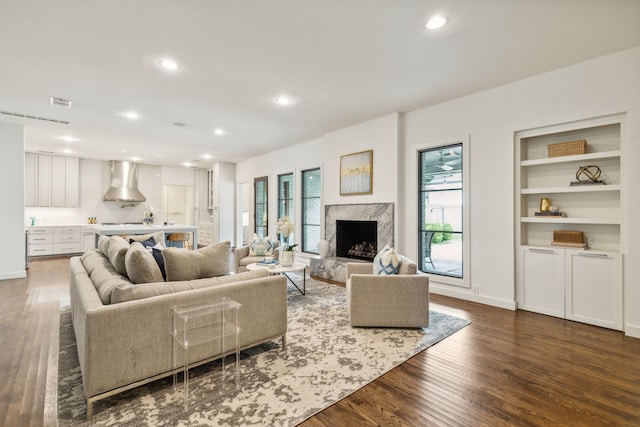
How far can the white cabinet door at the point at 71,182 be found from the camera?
8516 millimetres

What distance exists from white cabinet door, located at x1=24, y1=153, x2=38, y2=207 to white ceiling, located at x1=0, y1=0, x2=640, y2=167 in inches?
170

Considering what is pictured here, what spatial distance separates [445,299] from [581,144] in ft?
8.14

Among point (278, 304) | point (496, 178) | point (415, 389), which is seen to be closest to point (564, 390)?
point (415, 389)

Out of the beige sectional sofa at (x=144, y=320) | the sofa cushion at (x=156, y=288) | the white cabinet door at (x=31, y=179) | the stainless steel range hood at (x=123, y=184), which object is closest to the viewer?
the beige sectional sofa at (x=144, y=320)

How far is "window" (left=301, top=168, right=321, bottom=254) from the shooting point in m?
6.91

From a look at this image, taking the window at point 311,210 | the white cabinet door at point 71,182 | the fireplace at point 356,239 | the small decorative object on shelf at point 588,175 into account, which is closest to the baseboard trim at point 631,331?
the small decorative object on shelf at point 588,175

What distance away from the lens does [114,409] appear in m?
1.87

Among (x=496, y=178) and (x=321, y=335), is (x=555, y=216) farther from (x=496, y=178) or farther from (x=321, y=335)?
(x=321, y=335)

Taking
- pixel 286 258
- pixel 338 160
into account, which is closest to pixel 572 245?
pixel 286 258

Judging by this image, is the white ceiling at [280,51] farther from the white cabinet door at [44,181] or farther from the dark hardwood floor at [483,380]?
the white cabinet door at [44,181]

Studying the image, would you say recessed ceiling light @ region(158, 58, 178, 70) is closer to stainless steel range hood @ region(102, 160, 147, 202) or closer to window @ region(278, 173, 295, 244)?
window @ region(278, 173, 295, 244)

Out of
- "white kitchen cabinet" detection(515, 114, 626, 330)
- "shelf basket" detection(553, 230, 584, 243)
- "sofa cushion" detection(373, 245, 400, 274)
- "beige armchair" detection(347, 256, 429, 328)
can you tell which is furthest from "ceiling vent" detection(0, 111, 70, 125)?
"shelf basket" detection(553, 230, 584, 243)

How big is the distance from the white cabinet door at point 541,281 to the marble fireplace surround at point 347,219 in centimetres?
182

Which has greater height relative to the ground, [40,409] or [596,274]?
[596,274]
